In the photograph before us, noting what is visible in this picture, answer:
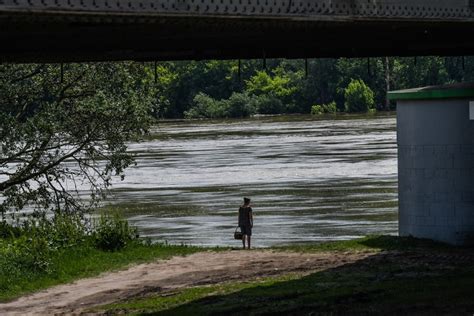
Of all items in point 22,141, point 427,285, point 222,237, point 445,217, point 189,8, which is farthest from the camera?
point 222,237

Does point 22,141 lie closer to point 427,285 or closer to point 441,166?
point 441,166

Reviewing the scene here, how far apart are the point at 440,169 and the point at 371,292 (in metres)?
6.77

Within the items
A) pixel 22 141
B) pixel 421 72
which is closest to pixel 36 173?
pixel 22 141

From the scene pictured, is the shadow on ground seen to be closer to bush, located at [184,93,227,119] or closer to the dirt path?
the dirt path

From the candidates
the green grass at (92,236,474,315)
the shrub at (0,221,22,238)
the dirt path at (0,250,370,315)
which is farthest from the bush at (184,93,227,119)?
the green grass at (92,236,474,315)

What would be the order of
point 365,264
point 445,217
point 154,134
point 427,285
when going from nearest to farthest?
point 427,285, point 365,264, point 445,217, point 154,134

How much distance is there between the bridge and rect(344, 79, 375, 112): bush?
393 feet

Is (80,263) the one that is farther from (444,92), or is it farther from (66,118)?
(444,92)

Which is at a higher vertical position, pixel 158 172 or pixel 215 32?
pixel 215 32

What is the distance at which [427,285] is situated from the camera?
69.8ft

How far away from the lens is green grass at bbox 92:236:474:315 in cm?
1953

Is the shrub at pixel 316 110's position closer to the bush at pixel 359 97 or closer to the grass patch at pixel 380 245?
the bush at pixel 359 97

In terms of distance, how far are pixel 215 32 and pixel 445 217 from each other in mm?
9993

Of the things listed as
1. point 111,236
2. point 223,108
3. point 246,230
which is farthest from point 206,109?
point 111,236
